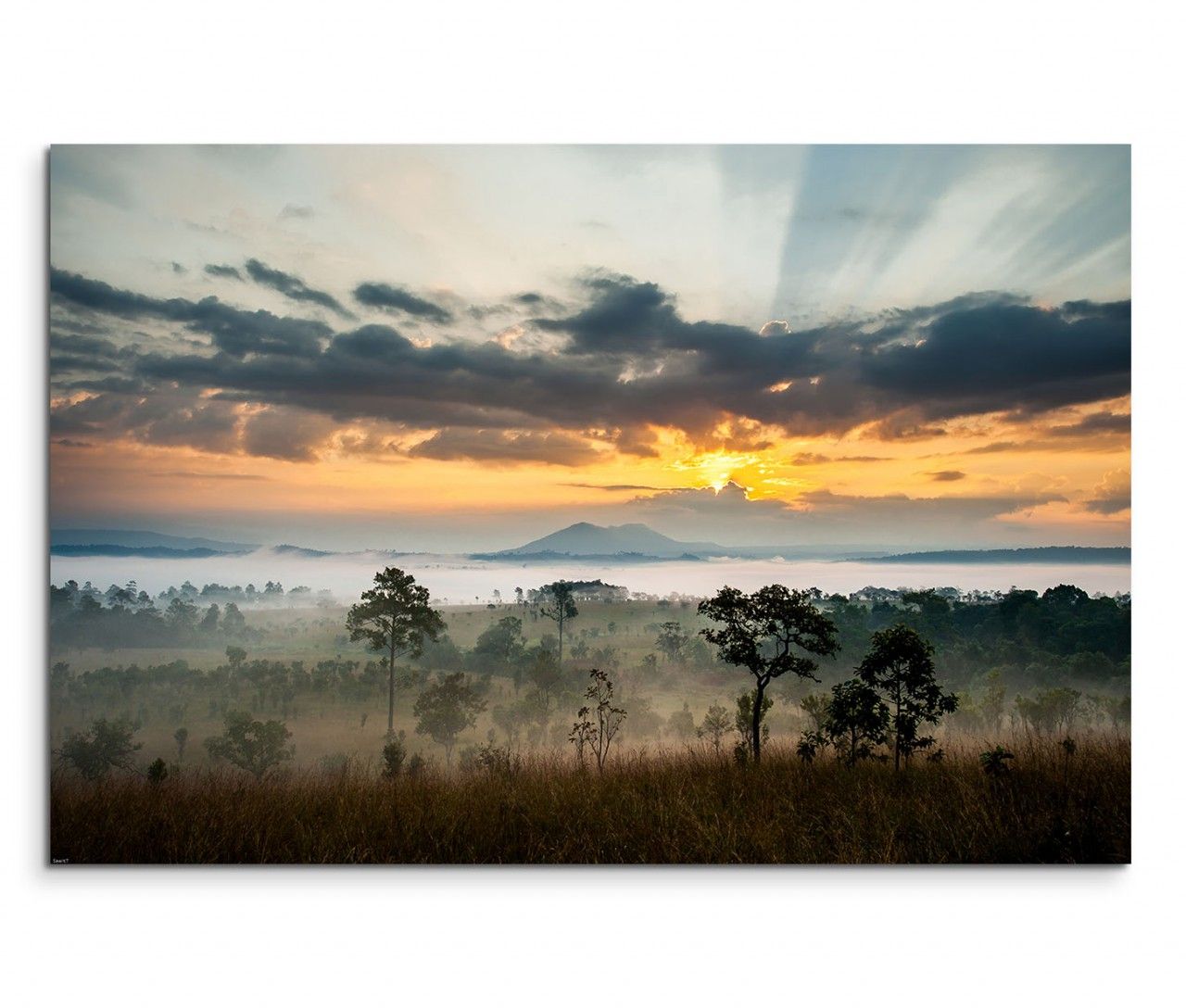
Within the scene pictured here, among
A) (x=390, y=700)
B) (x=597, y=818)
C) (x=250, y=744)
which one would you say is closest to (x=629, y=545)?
(x=597, y=818)

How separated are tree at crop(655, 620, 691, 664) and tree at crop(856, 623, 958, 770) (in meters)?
1.05

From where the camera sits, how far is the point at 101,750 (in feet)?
12.2

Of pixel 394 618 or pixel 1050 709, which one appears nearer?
pixel 1050 709

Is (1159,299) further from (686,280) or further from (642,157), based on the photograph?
(642,157)

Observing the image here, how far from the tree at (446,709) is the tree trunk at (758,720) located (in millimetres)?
1584

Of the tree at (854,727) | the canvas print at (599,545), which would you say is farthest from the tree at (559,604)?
the tree at (854,727)

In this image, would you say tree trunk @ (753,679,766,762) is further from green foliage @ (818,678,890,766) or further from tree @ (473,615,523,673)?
tree @ (473,615,523,673)

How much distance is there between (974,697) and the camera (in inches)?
151

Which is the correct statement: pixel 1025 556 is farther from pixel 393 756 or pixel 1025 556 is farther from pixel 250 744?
pixel 250 744

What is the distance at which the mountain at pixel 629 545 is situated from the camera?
409 centimetres

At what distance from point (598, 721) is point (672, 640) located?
25.1 inches

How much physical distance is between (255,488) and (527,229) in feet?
7.27

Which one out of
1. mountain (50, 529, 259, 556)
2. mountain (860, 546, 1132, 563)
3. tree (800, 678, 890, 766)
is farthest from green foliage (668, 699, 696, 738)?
mountain (50, 529, 259, 556)
